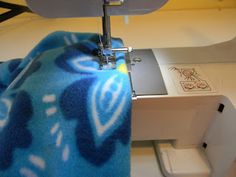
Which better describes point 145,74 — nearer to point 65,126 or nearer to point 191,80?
point 191,80

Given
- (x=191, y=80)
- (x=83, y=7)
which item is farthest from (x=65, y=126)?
(x=191, y=80)

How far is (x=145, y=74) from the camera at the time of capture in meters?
0.62

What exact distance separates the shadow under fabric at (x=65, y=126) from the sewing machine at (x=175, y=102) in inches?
4.3

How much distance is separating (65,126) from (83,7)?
276 mm

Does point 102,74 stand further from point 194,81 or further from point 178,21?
point 178,21

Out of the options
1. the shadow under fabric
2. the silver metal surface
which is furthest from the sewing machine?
the shadow under fabric

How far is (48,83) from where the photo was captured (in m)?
0.46

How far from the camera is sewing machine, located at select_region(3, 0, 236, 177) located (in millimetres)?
516

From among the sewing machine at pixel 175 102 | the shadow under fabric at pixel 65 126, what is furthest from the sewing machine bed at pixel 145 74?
the shadow under fabric at pixel 65 126

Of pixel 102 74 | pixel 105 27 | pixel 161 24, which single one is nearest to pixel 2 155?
pixel 102 74

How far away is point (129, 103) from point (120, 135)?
0.07m

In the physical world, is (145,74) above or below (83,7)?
below

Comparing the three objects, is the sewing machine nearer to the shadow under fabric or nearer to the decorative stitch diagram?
the decorative stitch diagram

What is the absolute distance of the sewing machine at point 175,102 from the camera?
52 centimetres
